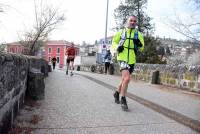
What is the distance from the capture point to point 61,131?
5602mm

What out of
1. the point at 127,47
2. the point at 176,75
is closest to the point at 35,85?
the point at 127,47

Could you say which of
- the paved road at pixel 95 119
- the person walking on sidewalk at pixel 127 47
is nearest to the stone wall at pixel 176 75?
the paved road at pixel 95 119

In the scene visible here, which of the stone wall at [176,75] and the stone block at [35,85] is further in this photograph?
the stone wall at [176,75]

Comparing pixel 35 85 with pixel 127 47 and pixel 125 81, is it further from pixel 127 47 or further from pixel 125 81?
pixel 127 47

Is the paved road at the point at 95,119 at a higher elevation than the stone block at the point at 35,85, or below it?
below

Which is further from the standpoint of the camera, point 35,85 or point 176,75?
point 176,75

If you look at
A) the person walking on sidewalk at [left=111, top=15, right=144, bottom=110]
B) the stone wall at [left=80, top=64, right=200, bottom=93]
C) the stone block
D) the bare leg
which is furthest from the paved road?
the stone wall at [left=80, top=64, right=200, bottom=93]

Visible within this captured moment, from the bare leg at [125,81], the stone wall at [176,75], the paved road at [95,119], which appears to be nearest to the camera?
the paved road at [95,119]

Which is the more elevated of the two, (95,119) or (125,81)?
(125,81)

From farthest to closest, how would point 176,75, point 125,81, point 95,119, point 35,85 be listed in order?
point 176,75
point 35,85
point 125,81
point 95,119

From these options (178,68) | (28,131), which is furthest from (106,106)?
(178,68)

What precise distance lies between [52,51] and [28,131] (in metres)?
122

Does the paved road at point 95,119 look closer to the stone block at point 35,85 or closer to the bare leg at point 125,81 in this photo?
the stone block at point 35,85

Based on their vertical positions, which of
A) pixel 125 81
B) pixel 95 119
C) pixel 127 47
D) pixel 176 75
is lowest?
pixel 95 119
